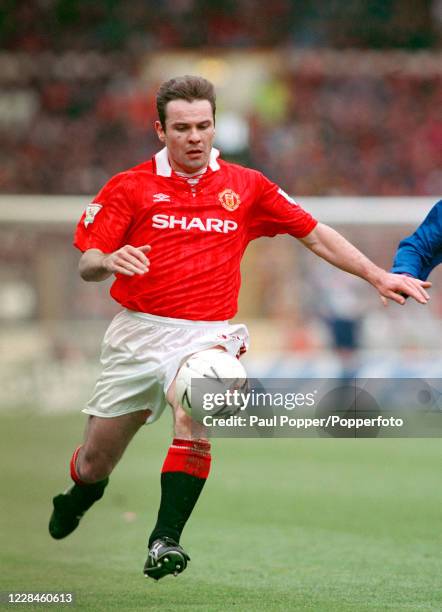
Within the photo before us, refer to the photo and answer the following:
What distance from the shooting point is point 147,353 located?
5.32 metres

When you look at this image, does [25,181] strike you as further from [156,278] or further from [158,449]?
[156,278]

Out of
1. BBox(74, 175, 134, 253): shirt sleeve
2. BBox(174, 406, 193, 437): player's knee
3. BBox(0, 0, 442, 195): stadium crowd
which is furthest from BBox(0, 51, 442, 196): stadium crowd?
BBox(174, 406, 193, 437): player's knee

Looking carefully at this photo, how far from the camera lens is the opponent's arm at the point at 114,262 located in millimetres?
4695

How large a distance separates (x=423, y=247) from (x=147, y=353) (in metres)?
1.40

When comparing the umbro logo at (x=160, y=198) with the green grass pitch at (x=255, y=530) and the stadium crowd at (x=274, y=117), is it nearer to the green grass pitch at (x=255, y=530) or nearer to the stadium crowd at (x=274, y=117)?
the green grass pitch at (x=255, y=530)

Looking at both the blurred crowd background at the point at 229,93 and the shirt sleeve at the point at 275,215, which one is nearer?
the shirt sleeve at the point at 275,215

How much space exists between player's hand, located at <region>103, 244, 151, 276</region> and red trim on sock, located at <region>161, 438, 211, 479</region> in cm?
76

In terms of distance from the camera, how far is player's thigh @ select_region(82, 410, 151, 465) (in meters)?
5.45

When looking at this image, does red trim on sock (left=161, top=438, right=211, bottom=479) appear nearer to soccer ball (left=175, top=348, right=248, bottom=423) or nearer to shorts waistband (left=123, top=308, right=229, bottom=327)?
soccer ball (left=175, top=348, right=248, bottom=423)

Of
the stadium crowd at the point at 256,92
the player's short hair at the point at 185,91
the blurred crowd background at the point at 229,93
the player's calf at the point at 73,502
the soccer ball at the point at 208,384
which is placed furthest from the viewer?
the stadium crowd at the point at 256,92

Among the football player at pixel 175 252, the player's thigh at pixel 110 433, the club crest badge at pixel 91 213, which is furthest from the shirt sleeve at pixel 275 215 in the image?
the player's thigh at pixel 110 433

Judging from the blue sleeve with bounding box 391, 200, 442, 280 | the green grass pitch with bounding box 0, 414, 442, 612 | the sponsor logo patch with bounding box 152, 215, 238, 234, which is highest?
the sponsor logo patch with bounding box 152, 215, 238, 234

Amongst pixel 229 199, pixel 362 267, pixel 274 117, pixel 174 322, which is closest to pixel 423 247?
pixel 362 267

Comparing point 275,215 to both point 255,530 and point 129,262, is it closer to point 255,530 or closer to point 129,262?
point 129,262
